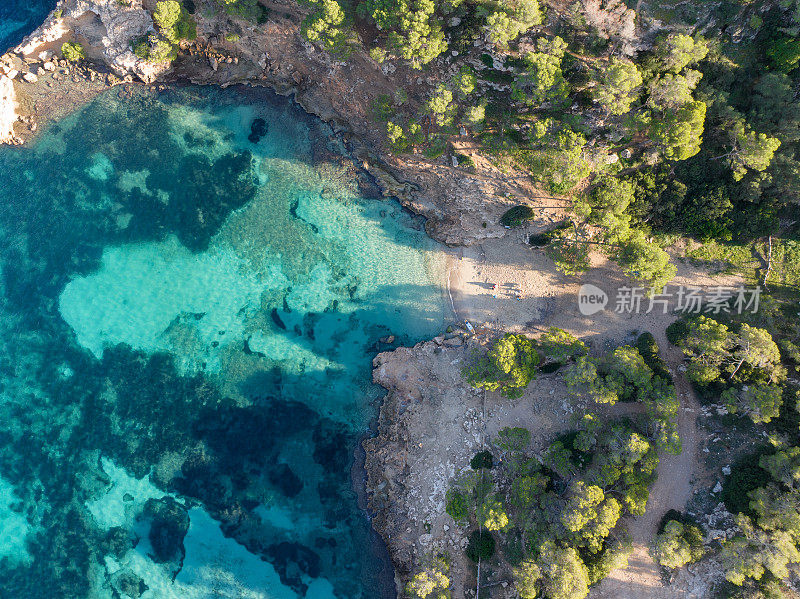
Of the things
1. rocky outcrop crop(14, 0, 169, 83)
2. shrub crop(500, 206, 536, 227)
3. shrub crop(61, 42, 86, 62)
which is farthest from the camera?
shrub crop(61, 42, 86, 62)

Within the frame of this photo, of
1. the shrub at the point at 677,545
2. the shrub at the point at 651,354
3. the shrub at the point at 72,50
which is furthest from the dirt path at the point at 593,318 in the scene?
the shrub at the point at 72,50

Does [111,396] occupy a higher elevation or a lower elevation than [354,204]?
lower

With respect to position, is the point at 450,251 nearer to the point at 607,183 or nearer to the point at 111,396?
the point at 607,183

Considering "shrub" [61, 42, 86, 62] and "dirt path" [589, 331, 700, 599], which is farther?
"shrub" [61, 42, 86, 62]

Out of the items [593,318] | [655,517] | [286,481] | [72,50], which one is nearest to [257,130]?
[72,50]

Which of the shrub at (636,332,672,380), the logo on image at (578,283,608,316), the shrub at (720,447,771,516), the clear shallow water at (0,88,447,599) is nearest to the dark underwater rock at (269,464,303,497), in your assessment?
the clear shallow water at (0,88,447,599)

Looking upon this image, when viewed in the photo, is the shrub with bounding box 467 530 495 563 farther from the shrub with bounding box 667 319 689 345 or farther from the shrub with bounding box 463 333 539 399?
the shrub with bounding box 667 319 689 345

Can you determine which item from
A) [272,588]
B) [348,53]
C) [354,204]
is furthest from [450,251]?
[272,588]
